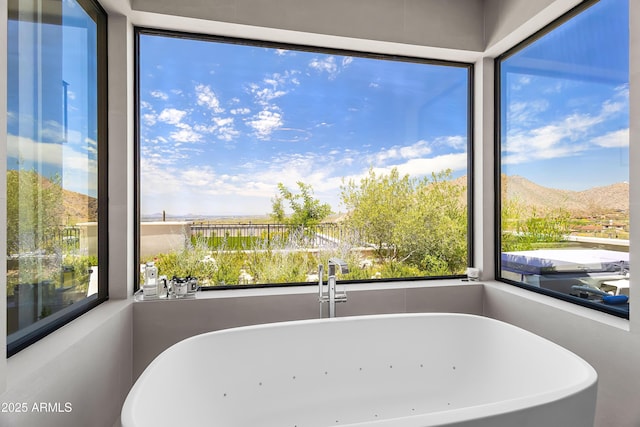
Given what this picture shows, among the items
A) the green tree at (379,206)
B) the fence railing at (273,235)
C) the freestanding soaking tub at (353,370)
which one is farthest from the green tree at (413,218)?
the freestanding soaking tub at (353,370)

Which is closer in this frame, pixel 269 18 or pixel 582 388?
pixel 582 388

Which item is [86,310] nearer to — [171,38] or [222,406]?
[222,406]

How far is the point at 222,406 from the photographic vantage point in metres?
1.80

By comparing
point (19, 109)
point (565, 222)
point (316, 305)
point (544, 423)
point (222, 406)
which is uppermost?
point (19, 109)

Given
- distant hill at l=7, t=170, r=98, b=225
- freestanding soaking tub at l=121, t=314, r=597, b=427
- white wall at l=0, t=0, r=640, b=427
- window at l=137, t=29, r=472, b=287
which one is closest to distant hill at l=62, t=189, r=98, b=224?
distant hill at l=7, t=170, r=98, b=225

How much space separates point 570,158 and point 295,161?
174 centimetres

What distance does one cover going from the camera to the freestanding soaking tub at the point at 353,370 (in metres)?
1.71

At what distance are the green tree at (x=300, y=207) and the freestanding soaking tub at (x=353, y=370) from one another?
0.81 metres

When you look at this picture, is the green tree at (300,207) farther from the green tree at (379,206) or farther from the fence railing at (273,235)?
the green tree at (379,206)

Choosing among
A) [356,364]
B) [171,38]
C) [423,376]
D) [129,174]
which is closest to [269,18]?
[171,38]

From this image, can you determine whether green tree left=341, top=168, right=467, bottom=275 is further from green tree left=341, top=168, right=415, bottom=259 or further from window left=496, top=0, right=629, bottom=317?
window left=496, top=0, right=629, bottom=317

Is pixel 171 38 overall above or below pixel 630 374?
above

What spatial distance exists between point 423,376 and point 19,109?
2.32 m

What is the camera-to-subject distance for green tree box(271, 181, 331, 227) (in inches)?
101
